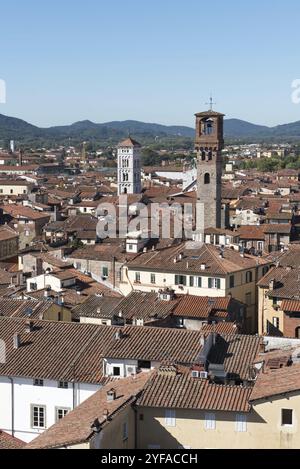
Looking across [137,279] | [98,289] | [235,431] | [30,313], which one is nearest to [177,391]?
[235,431]

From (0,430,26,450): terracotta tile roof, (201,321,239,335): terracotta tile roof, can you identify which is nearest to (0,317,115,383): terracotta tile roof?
(0,430,26,450): terracotta tile roof

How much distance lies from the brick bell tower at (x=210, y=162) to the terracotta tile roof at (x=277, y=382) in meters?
37.9

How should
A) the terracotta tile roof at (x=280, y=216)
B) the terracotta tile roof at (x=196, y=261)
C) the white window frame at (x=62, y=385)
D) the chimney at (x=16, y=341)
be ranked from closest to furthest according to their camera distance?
the white window frame at (x=62, y=385) → the chimney at (x=16, y=341) → the terracotta tile roof at (x=196, y=261) → the terracotta tile roof at (x=280, y=216)

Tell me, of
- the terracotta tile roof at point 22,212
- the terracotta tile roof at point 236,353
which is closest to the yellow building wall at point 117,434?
the terracotta tile roof at point 236,353

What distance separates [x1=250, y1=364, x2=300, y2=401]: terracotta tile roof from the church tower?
217 ft

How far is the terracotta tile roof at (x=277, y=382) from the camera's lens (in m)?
16.5

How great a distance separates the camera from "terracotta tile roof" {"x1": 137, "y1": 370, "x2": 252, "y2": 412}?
16.8m

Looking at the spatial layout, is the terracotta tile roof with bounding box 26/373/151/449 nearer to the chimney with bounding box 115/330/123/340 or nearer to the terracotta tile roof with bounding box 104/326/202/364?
the terracotta tile roof with bounding box 104/326/202/364

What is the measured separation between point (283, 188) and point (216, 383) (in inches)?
2949

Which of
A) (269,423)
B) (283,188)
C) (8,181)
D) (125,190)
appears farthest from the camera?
(8,181)

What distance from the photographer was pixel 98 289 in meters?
34.2

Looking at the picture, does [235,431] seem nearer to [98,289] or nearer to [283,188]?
[98,289]

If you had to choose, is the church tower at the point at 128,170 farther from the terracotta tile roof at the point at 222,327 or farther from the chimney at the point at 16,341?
the chimney at the point at 16,341

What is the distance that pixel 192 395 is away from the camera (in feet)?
56.5
